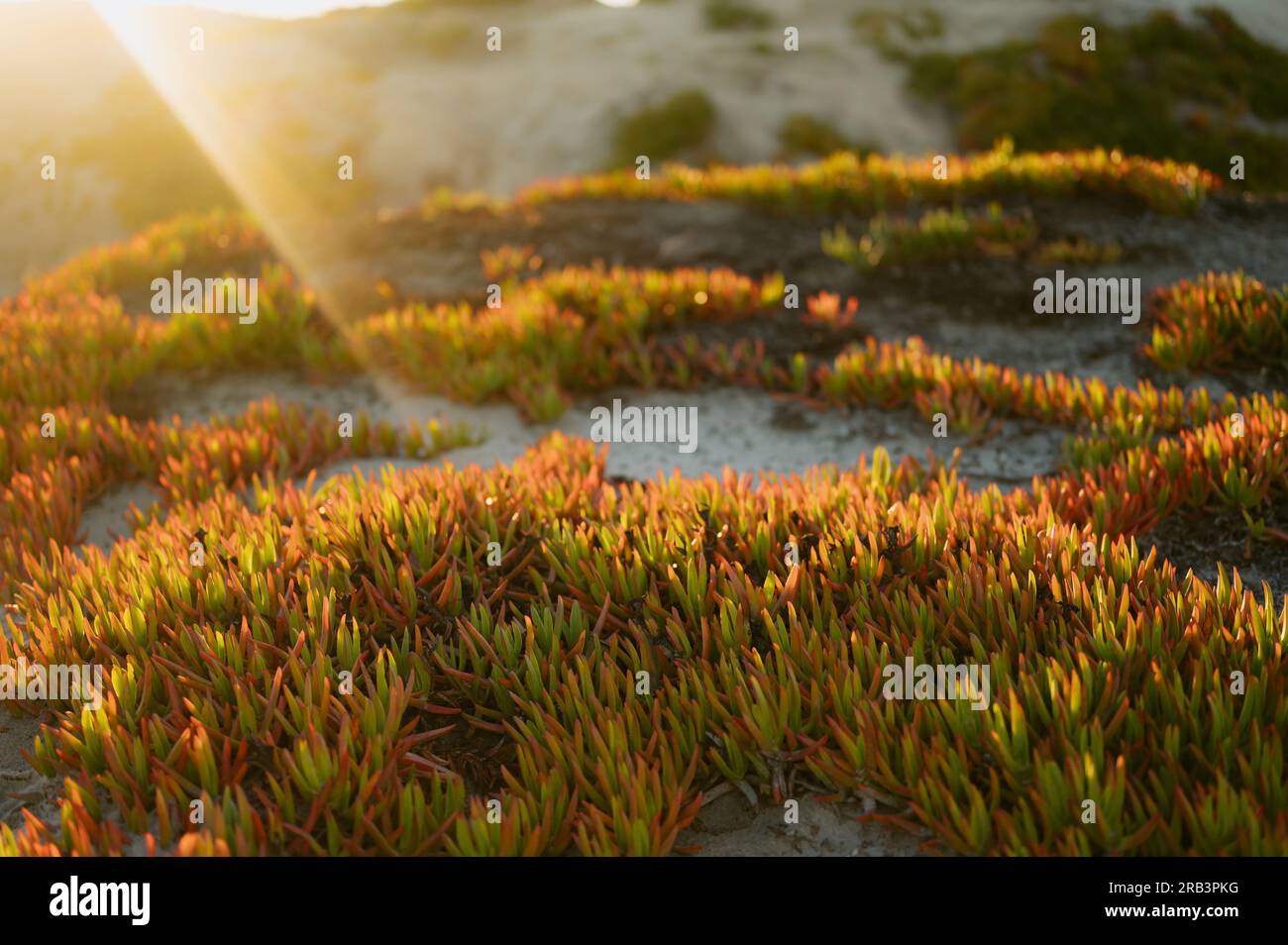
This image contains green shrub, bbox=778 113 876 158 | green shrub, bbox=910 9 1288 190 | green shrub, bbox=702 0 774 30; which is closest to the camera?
green shrub, bbox=910 9 1288 190

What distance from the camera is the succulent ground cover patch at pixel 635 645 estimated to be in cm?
300

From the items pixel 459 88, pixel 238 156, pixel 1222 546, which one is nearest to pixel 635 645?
pixel 1222 546

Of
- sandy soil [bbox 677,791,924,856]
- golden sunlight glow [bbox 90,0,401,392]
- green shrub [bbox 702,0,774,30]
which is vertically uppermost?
green shrub [bbox 702,0,774,30]

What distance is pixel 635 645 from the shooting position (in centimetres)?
394

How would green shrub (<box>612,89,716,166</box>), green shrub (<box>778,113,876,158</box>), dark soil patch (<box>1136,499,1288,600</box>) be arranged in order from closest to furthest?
dark soil patch (<box>1136,499,1288,600</box>)
green shrub (<box>612,89,716,166</box>)
green shrub (<box>778,113,876,158</box>)

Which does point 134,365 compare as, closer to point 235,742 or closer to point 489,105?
point 235,742

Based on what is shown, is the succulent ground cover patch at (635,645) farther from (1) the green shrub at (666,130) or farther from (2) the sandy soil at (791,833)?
(1) the green shrub at (666,130)

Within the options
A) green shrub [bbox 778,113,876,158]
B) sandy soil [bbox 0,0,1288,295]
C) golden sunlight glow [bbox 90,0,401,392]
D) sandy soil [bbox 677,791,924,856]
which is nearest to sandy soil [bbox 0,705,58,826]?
sandy soil [bbox 677,791,924,856]

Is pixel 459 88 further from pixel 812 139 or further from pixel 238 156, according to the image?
pixel 812 139

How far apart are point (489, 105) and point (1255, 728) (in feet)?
84.0

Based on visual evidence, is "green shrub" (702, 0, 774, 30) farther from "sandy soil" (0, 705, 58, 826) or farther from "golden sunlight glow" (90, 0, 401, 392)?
"sandy soil" (0, 705, 58, 826)

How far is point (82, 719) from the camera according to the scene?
11.1 feet

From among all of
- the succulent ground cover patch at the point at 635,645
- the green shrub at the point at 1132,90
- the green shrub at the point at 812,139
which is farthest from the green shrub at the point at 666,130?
the succulent ground cover patch at the point at 635,645

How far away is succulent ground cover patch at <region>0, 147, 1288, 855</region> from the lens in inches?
118
